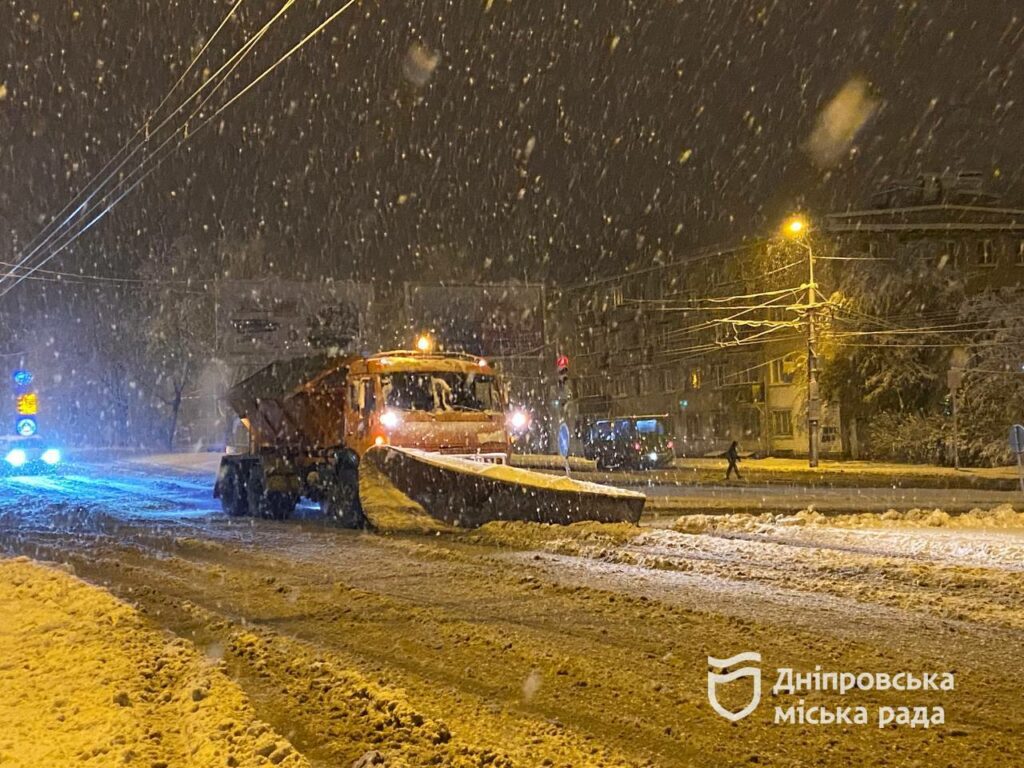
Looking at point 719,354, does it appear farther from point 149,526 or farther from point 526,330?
point 149,526

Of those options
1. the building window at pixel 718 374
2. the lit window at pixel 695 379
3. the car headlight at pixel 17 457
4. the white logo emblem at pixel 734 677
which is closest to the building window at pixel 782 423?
the building window at pixel 718 374

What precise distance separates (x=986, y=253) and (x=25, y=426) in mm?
43221

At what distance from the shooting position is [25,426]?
2511cm

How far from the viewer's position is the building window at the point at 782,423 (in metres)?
49.6

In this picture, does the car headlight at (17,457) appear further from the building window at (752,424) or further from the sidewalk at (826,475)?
the building window at (752,424)

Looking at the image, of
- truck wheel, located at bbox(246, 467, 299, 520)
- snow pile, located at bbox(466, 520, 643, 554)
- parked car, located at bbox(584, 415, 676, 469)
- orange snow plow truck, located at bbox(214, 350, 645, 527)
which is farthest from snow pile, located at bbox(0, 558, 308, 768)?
parked car, located at bbox(584, 415, 676, 469)

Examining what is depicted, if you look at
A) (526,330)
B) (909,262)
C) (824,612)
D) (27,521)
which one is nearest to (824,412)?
(909,262)

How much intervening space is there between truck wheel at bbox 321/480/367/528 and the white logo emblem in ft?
29.7

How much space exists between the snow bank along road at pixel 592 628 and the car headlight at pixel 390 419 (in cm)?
202

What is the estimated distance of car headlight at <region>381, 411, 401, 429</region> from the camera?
602 inches

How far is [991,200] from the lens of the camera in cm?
4881

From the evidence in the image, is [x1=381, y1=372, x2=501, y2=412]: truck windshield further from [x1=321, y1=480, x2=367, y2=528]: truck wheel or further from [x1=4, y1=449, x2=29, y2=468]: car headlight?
[x1=4, y1=449, x2=29, y2=468]: car headlight

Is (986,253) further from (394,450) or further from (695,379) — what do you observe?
(394,450)

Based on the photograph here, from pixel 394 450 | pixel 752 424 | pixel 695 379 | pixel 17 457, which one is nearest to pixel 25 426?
pixel 394 450
